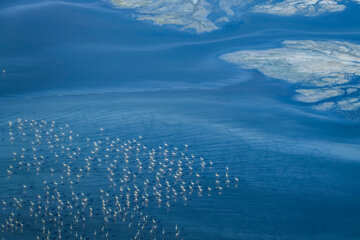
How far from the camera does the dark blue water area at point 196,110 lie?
31.5m

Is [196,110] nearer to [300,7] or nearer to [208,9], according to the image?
[208,9]

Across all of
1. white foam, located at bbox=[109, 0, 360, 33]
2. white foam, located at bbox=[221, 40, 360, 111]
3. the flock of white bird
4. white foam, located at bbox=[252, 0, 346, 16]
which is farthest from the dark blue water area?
white foam, located at bbox=[252, 0, 346, 16]

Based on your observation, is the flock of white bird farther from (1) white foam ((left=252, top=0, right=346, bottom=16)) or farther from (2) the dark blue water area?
(1) white foam ((left=252, top=0, right=346, bottom=16))

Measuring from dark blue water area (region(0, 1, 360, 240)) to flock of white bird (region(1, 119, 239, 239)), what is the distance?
414 mm

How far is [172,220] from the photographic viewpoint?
30.0m

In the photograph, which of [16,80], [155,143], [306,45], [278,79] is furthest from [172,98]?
[306,45]

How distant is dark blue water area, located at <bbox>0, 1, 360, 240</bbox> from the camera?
3145 centimetres

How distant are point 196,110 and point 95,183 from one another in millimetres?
15948

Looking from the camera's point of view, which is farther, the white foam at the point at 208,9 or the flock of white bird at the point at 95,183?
the white foam at the point at 208,9

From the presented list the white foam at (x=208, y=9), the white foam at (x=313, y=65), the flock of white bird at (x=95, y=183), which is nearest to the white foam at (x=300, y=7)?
the white foam at (x=208, y=9)

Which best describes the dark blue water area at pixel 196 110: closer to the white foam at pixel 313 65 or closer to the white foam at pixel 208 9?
the white foam at pixel 313 65

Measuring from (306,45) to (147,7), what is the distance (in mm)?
27526

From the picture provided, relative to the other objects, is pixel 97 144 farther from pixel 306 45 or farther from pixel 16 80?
pixel 306 45

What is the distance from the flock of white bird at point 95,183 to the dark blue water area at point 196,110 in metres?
0.41
